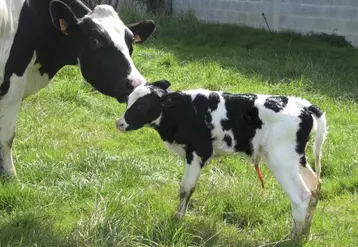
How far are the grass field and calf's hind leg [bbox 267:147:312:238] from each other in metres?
0.13

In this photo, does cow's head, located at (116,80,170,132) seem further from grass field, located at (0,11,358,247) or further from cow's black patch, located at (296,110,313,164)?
cow's black patch, located at (296,110,313,164)

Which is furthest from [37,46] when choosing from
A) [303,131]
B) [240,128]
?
[303,131]

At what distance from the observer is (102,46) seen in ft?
15.5

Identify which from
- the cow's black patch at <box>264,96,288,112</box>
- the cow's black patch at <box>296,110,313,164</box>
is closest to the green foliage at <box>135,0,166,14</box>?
the cow's black patch at <box>264,96,288,112</box>

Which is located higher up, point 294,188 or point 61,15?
point 61,15

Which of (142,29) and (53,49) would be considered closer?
(53,49)

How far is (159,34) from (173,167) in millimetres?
8394

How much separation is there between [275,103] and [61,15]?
5.99 feet

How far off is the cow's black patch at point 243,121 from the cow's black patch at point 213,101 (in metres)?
0.07

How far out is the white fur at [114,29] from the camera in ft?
15.1

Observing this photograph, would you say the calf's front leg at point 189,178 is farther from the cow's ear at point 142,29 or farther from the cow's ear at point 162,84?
the cow's ear at point 142,29

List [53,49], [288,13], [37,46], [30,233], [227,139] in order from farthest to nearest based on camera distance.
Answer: [288,13], [53,49], [37,46], [227,139], [30,233]

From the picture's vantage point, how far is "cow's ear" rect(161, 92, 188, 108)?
424 centimetres

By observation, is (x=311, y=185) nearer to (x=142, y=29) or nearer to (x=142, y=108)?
(x=142, y=108)
